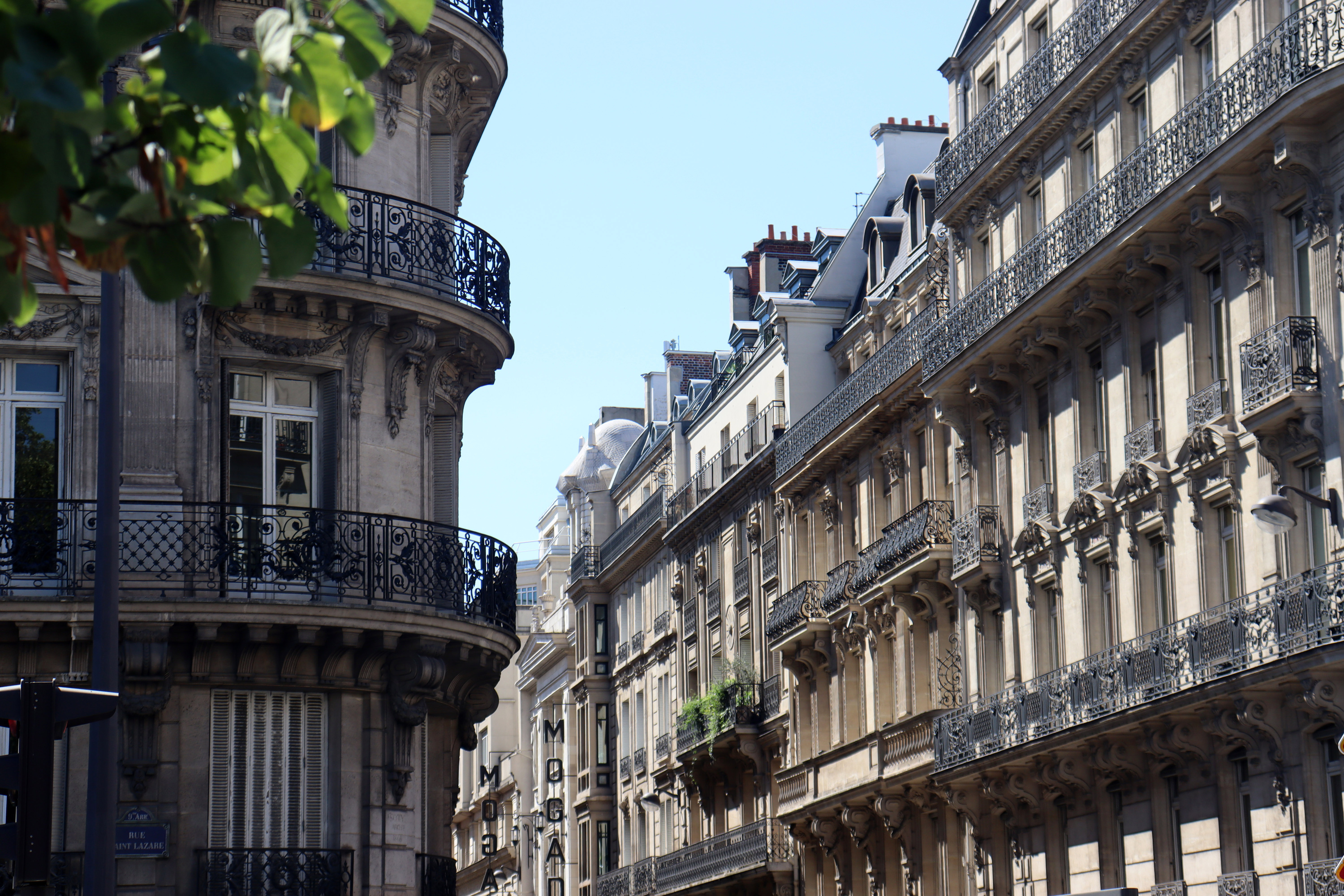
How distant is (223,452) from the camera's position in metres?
21.8

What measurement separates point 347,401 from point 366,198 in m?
2.14

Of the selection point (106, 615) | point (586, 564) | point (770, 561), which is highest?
point (586, 564)

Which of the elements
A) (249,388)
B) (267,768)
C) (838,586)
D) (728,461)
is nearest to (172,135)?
(267,768)

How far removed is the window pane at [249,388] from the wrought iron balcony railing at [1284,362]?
1272 centimetres

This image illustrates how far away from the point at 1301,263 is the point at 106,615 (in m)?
18.2

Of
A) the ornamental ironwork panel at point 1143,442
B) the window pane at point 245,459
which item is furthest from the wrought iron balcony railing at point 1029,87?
the window pane at point 245,459

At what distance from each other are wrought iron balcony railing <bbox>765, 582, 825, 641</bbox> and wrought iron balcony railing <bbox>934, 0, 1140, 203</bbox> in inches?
423

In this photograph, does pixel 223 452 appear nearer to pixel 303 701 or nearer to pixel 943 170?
pixel 303 701

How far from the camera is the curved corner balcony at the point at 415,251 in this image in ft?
72.6

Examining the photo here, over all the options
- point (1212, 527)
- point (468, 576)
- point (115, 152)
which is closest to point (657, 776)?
point (1212, 527)

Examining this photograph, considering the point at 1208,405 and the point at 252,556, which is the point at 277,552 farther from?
the point at 1208,405

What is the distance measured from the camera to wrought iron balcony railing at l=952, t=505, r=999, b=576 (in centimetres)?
3766

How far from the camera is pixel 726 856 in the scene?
53375 mm

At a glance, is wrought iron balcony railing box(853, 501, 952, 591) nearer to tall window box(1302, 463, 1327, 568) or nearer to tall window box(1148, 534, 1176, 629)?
tall window box(1148, 534, 1176, 629)
